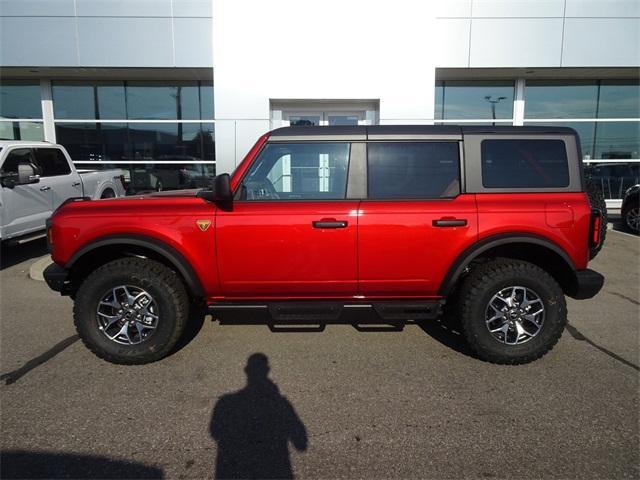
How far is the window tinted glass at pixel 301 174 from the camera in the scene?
12.1 feet

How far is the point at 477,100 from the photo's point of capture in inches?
490

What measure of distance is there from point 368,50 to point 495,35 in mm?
3129

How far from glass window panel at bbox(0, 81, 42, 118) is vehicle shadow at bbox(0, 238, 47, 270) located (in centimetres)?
569

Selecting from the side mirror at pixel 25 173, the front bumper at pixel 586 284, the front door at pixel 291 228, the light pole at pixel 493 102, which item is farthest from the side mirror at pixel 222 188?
the light pole at pixel 493 102

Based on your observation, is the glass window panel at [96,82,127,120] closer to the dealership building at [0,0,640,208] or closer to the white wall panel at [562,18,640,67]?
the dealership building at [0,0,640,208]

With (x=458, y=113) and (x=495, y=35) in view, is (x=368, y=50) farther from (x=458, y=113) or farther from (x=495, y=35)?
(x=458, y=113)

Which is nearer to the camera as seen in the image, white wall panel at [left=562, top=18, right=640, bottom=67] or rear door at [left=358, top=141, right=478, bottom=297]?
rear door at [left=358, top=141, right=478, bottom=297]

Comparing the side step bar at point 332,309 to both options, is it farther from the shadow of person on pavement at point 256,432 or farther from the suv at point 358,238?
the shadow of person on pavement at point 256,432

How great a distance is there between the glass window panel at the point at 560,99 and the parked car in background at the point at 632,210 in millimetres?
3769

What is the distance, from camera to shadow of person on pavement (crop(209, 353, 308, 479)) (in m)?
2.47

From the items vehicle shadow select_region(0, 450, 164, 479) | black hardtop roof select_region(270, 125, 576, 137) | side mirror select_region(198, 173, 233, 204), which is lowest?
vehicle shadow select_region(0, 450, 164, 479)

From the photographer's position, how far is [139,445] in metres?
2.66

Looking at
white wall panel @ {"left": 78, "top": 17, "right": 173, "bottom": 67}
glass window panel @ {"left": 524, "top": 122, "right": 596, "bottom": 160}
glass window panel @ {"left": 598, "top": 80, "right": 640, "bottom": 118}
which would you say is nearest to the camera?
white wall panel @ {"left": 78, "top": 17, "right": 173, "bottom": 67}

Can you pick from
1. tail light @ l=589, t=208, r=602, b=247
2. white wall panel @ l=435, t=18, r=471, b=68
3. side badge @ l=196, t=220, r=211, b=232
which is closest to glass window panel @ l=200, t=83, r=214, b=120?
white wall panel @ l=435, t=18, r=471, b=68
